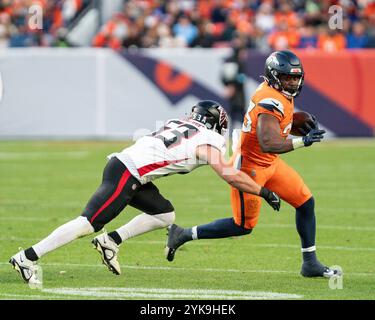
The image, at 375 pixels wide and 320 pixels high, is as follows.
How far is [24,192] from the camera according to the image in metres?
12.6

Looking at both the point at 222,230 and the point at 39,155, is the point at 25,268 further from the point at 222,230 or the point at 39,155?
the point at 39,155

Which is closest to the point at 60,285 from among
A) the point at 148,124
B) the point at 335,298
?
the point at 335,298

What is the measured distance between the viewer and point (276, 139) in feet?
24.2

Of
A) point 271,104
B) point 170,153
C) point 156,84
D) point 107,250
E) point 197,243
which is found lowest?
point 156,84

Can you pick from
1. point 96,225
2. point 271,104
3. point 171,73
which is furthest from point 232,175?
point 171,73

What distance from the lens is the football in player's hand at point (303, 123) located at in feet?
25.7

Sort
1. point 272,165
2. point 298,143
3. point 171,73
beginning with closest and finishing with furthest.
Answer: point 298,143 → point 272,165 → point 171,73

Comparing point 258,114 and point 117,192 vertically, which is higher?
point 258,114

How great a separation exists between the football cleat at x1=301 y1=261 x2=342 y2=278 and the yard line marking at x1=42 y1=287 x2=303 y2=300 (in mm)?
767

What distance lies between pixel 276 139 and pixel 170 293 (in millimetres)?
1306

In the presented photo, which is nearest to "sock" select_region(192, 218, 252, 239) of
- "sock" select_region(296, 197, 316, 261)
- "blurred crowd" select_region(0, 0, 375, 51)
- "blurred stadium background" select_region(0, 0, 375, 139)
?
"sock" select_region(296, 197, 316, 261)

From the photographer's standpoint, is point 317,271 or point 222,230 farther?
point 222,230

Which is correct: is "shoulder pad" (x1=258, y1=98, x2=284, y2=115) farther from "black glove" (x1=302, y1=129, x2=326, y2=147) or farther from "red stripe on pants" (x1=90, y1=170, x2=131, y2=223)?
"red stripe on pants" (x1=90, y1=170, x2=131, y2=223)

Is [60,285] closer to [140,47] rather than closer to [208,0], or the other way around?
[140,47]
